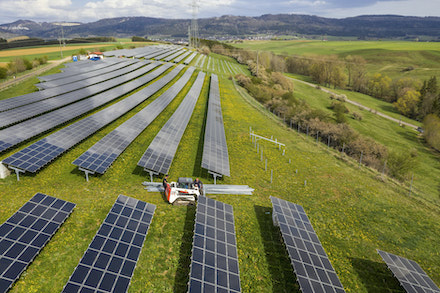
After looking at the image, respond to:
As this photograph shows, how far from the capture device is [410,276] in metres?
17.2

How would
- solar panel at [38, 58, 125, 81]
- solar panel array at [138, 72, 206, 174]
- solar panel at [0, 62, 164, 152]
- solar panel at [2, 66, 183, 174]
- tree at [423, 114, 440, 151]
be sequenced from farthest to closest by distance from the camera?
tree at [423, 114, 440, 151], solar panel at [38, 58, 125, 81], solar panel at [0, 62, 164, 152], solar panel array at [138, 72, 206, 174], solar panel at [2, 66, 183, 174]

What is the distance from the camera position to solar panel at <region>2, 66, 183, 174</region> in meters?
22.2

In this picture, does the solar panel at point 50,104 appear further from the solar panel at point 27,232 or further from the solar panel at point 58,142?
the solar panel at point 27,232

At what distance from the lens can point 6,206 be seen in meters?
19.1

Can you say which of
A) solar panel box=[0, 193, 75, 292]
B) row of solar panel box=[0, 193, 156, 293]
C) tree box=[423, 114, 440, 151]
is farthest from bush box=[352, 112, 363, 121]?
solar panel box=[0, 193, 75, 292]

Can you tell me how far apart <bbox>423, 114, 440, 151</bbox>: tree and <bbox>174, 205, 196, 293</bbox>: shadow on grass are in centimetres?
7913

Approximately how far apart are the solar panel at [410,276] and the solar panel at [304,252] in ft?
15.8

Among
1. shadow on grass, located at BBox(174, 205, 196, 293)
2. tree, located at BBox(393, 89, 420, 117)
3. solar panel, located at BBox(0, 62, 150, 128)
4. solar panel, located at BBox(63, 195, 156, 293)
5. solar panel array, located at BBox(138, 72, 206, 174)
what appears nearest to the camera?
solar panel, located at BBox(63, 195, 156, 293)

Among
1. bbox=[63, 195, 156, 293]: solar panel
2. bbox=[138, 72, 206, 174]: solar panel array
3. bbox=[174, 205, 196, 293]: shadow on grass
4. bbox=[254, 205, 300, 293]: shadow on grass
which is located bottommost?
bbox=[254, 205, 300, 293]: shadow on grass

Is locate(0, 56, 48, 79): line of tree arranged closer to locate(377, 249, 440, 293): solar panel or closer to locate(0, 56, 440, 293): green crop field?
locate(0, 56, 440, 293): green crop field

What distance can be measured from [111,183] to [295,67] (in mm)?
176316

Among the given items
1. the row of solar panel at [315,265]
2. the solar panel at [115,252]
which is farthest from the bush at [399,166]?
the solar panel at [115,252]

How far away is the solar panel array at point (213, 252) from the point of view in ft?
45.1

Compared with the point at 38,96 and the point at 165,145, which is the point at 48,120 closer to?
the point at 38,96
